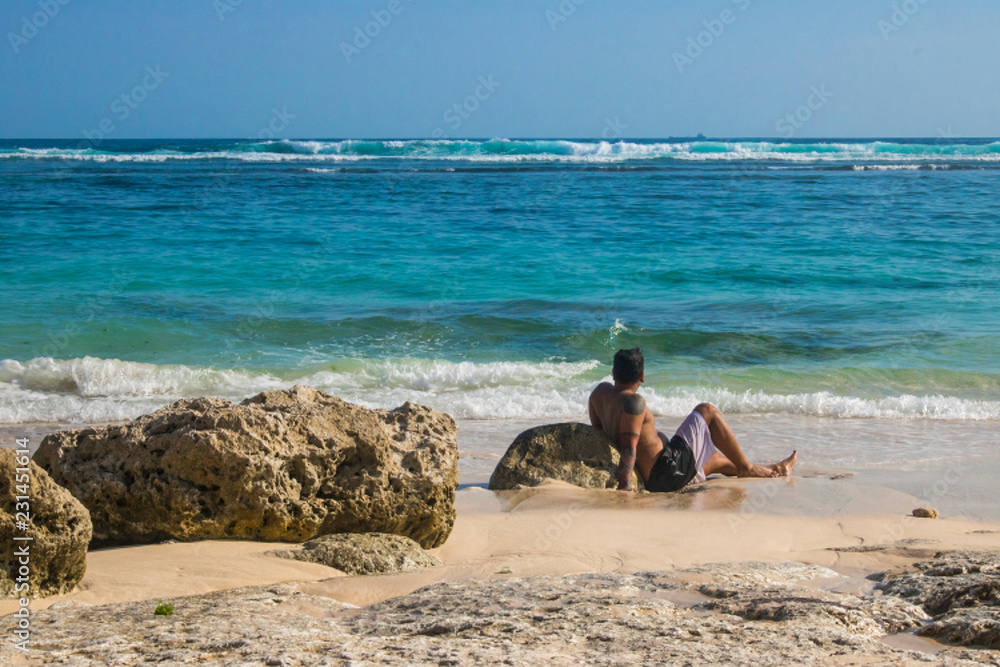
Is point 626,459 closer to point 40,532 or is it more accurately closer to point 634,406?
point 634,406

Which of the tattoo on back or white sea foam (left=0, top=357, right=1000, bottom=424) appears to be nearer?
the tattoo on back

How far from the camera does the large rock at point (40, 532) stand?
2744 mm

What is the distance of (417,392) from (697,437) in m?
3.69

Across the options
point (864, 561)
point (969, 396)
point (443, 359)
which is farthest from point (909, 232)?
point (864, 561)

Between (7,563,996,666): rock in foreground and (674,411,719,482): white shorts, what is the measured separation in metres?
2.51

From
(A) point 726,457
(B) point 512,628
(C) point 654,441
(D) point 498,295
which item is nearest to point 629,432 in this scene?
(C) point 654,441

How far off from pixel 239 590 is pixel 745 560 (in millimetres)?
2169

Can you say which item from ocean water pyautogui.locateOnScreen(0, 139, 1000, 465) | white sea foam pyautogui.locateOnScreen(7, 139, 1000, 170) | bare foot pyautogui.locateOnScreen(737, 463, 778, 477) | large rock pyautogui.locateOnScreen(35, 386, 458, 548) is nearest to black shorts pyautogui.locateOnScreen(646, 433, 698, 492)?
bare foot pyautogui.locateOnScreen(737, 463, 778, 477)

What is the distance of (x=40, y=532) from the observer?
278cm

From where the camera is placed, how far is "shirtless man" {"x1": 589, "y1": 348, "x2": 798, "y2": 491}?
5168 mm

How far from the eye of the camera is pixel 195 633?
226cm

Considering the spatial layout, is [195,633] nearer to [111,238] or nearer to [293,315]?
[293,315]

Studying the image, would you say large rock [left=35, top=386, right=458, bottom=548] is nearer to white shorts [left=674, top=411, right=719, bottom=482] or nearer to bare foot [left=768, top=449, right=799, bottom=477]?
white shorts [left=674, top=411, right=719, bottom=482]

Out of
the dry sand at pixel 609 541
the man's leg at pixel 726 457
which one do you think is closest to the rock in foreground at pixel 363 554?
the dry sand at pixel 609 541
